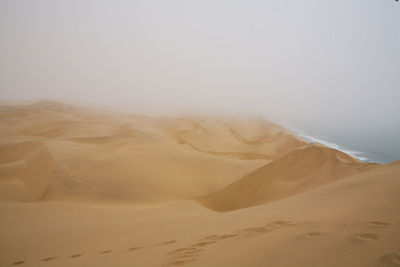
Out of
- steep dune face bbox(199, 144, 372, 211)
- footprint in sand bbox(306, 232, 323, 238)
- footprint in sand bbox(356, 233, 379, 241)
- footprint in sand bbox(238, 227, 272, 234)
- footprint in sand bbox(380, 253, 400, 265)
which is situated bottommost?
steep dune face bbox(199, 144, 372, 211)

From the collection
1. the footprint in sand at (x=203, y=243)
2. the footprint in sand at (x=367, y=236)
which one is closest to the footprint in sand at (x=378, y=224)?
the footprint in sand at (x=367, y=236)

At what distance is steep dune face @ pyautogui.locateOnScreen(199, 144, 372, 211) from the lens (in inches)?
215

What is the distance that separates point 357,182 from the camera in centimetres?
339

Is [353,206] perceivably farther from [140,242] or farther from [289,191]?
[289,191]

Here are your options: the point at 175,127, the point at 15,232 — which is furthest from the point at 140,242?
the point at 175,127

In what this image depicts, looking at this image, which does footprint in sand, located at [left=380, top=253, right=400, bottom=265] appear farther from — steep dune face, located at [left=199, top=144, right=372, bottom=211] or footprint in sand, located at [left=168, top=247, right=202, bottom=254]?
steep dune face, located at [left=199, top=144, right=372, bottom=211]

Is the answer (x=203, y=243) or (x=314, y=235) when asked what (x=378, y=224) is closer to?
(x=314, y=235)

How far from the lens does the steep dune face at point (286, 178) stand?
5473 mm

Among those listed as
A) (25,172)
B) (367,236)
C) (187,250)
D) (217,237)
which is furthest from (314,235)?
(25,172)

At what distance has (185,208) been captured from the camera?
193 inches

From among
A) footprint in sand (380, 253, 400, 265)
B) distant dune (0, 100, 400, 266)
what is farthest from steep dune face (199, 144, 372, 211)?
footprint in sand (380, 253, 400, 265)

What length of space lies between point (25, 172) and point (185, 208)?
4780 millimetres

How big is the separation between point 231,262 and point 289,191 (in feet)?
13.5

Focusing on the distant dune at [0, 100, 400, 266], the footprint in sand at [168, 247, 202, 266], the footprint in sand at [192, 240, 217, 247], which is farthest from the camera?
the footprint in sand at [192, 240, 217, 247]
